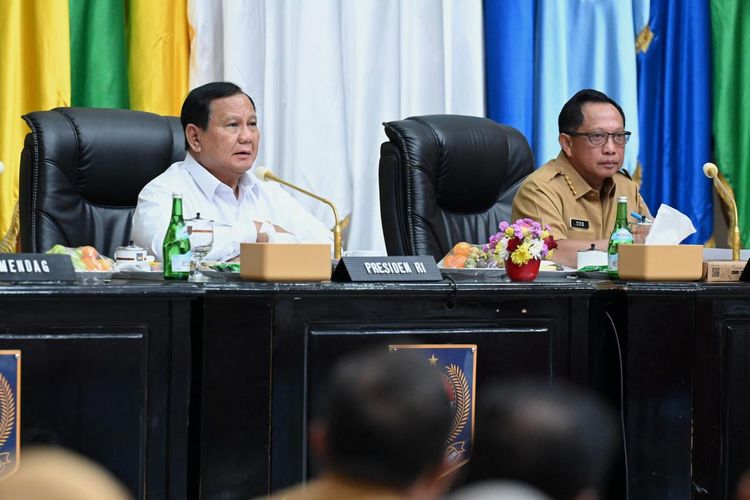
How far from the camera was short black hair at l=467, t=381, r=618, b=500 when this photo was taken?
38.8 inches

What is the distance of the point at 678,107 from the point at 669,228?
197 centimetres

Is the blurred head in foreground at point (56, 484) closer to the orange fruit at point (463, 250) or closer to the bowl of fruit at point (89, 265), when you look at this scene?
the bowl of fruit at point (89, 265)

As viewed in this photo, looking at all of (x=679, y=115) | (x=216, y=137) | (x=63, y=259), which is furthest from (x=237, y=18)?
(x=63, y=259)

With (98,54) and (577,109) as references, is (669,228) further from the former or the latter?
(98,54)

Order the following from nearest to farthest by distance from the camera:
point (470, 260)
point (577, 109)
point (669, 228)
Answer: point (669, 228), point (470, 260), point (577, 109)

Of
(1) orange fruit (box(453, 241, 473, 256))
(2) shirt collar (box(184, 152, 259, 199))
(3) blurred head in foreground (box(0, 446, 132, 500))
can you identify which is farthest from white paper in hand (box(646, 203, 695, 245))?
(3) blurred head in foreground (box(0, 446, 132, 500))

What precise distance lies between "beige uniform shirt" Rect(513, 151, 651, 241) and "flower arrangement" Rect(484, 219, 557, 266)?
3.18 feet

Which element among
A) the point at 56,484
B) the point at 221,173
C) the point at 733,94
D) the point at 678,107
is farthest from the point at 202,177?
the point at 56,484

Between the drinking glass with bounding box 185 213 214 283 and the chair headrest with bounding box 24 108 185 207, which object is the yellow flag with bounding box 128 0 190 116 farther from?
the drinking glass with bounding box 185 213 214 283

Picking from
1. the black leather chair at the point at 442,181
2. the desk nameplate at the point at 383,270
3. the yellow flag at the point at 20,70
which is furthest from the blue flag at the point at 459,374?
the yellow flag at the point at 20,70

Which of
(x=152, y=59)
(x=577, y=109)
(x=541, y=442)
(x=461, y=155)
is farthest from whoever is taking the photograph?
(x=152, y=59)

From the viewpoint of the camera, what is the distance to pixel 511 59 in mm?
4387

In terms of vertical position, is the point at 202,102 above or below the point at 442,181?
above

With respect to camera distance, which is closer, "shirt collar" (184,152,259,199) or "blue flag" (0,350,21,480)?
"blue flag" (0,350,21,480)
